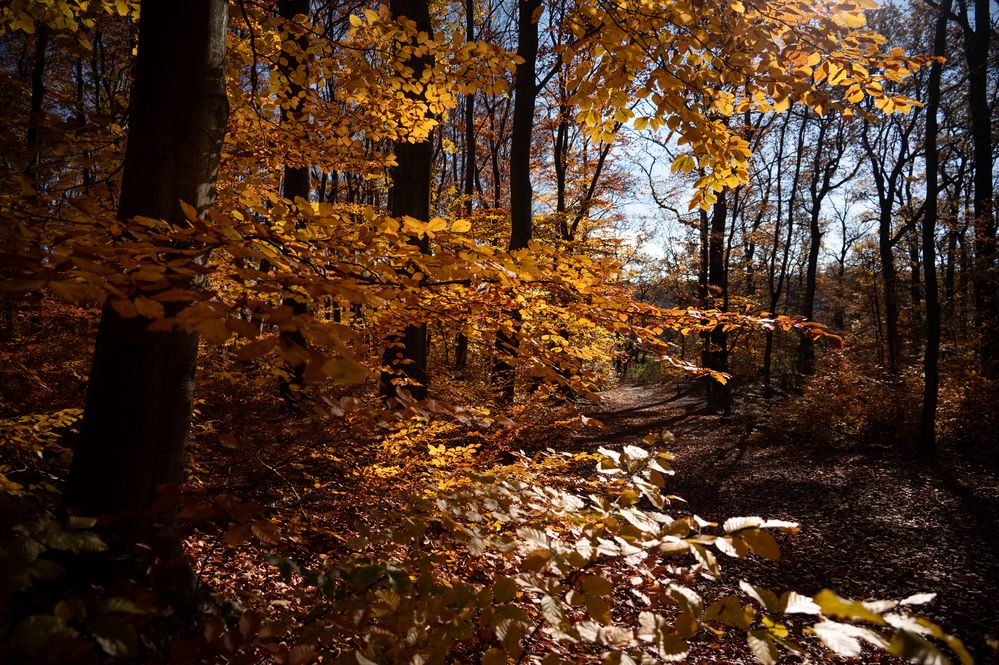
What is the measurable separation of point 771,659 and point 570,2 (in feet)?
26.8

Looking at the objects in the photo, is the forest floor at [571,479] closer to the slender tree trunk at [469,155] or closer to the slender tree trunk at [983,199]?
the slender tree trunk at [983,199]

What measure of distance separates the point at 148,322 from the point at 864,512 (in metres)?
8.56

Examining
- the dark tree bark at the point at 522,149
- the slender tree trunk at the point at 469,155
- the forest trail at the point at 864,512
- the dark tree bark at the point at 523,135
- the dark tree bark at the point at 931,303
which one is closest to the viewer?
the forest trail at the point at 864,512

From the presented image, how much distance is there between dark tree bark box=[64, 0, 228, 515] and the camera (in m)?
1.97

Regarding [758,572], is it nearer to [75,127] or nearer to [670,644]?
[670,644]

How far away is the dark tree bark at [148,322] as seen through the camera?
1968mm

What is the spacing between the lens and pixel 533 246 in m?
2.25

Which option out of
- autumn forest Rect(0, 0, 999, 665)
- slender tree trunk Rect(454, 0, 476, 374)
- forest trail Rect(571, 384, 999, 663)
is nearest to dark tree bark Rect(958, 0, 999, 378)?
autumn forest Rect(0, 0, 999, 665)

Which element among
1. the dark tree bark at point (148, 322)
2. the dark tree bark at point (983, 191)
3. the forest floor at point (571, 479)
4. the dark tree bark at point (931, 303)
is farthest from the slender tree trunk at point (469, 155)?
the dark tree bark at point (983, 191)

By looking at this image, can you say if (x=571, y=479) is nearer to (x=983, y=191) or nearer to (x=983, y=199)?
(x=983, y=199)

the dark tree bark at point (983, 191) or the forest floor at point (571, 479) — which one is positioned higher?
the dark tree bark at point (983, 191)

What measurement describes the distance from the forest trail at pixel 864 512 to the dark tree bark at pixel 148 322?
4.20m

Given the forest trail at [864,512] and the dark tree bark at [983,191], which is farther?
the dark tree bark at [983,191]

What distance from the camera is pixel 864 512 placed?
668 centimetres
